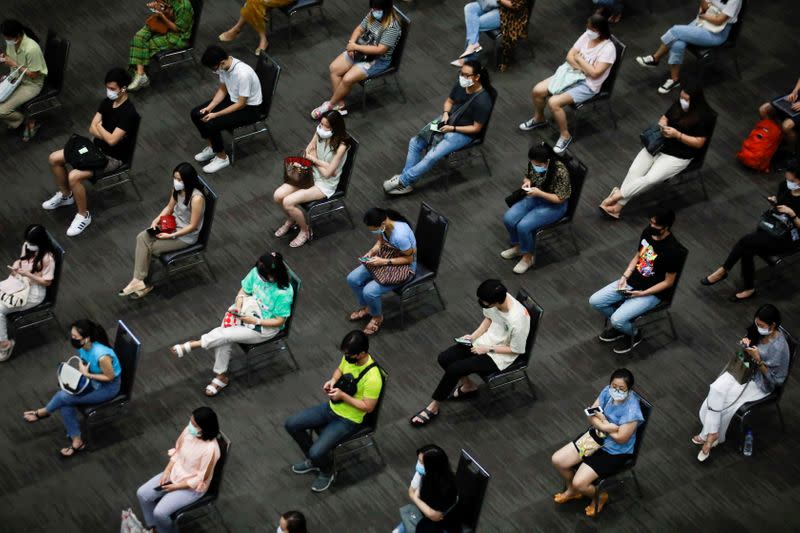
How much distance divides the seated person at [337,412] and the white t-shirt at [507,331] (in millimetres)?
1004

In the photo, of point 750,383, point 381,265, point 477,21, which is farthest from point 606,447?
point 477,21

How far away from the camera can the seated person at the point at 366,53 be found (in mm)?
12539

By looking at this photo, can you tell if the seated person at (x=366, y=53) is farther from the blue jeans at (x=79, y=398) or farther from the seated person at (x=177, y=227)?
the blue jeans at (x=79, y=398)

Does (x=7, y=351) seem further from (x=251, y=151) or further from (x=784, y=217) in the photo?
(x=784, y=217)

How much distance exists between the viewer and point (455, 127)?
11.9 m

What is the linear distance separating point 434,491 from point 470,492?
369mm

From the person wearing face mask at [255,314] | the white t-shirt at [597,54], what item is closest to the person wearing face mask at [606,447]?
the person wearing face mask at [255,314]

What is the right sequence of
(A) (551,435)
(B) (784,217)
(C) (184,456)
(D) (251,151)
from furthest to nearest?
(D) (251,151)
(B) (784,217)
(A) (551,435)
(C) (184,456)

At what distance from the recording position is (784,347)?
966 cm

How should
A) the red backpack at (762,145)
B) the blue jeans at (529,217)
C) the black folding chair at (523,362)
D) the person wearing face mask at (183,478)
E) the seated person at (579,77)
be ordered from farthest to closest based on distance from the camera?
the seated person at (579,77)
the red backpack at (762,145)
the blue jeans at (529,217)
the black folding chair at (523,362)
the person wearing face mask at (183,478)

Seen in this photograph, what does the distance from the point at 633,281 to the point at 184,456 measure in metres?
3.76

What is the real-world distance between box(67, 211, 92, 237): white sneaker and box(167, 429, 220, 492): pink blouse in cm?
334

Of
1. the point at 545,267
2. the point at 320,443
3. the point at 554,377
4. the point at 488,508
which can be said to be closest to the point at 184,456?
the point at 320,443

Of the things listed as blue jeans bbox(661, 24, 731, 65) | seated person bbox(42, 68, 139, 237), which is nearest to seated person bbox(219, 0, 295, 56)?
seated person bbox(42, 68, 139, 237)
